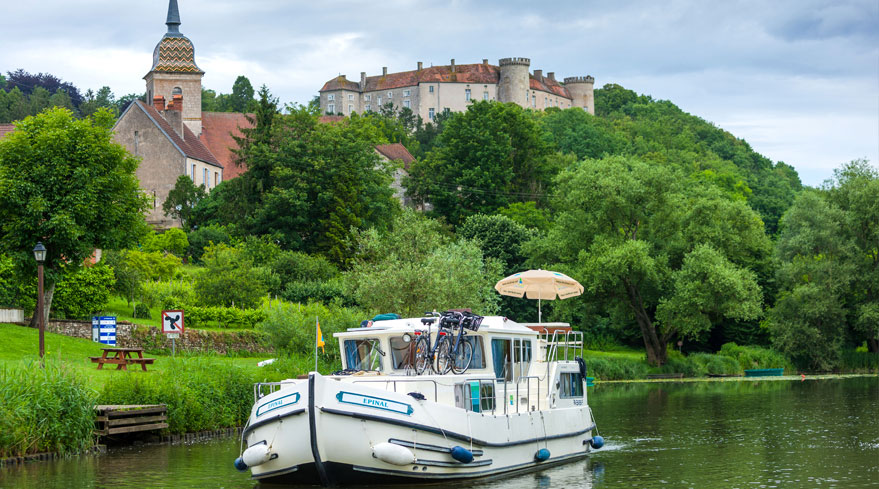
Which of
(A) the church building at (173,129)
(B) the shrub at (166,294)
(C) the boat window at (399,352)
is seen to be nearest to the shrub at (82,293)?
(B) the shrub at (166,294)

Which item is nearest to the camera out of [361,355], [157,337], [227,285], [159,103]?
[361,355]

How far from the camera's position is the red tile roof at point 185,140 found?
10106 centimetres

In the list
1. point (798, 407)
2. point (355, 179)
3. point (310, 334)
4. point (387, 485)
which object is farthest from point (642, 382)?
point (387, 485)

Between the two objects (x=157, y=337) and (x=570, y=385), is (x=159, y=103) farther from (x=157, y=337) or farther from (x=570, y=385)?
(x=570, y=385)

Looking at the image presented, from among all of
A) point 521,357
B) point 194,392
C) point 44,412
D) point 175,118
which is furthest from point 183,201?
point 521,357

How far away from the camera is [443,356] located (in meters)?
24.2

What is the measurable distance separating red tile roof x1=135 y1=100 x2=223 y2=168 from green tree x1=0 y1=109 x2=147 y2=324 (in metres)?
57.0

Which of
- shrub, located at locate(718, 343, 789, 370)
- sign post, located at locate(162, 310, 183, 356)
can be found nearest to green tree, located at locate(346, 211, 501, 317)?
sign post, located at locate(162, 310, 183, 356)

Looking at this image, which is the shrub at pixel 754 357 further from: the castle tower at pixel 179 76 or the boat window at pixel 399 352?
the castle tower at pixel 179 76

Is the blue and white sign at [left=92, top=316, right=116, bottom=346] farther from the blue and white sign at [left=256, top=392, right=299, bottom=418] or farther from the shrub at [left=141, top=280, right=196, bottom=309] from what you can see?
the blue and white sign at [left=256, top=392, right=299, bottom=418]

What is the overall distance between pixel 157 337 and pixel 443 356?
2334 cm

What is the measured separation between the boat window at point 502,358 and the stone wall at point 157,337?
22.0m

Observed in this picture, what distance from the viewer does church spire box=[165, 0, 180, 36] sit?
127 meters

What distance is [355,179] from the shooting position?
80875 millimetres
